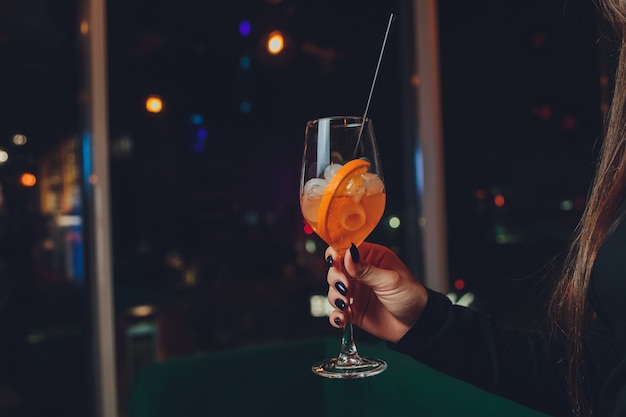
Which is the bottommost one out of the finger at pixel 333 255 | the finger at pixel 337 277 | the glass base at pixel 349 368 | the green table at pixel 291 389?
the green table at pixel 291 389

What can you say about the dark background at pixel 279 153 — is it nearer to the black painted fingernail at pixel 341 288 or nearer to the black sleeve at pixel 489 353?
the black sleeve at pixel 489 353

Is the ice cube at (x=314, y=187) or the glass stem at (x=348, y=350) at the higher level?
the ice cube at (x=314, y=187)

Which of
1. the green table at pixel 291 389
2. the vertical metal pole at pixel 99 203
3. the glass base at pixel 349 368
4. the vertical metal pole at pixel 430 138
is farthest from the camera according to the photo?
the vertical metal pole at pixel 430 138

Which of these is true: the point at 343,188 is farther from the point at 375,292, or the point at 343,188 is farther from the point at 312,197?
the point at 375,292

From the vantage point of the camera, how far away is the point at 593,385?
1.17m

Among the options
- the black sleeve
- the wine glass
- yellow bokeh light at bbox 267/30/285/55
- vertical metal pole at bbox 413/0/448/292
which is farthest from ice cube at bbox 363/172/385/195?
yellow bokeh light at bbox 267/30/285/55

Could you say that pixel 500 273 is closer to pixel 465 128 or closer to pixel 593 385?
pixel 465 128

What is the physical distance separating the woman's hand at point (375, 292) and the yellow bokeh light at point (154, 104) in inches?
106

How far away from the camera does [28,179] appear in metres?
3.15

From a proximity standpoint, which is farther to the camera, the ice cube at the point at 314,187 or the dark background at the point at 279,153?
the dark background at the point at 279,153

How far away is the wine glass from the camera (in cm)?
106

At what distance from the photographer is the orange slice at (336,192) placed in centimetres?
104

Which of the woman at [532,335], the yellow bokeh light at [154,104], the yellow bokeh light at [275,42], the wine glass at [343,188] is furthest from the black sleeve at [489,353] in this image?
the yellow bokeh light at [275,42]

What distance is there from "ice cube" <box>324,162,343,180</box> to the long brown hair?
478mm
